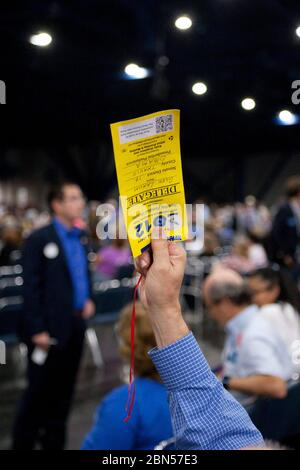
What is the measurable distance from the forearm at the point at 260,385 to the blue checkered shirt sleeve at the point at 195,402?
107cm

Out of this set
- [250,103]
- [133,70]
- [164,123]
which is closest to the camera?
[164,123]

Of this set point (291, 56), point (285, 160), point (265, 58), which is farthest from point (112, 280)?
point (285, 160)

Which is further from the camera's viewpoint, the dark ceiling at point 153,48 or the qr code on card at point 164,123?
the dark ceiling at point 153,48

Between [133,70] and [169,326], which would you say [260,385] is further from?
[133,70]

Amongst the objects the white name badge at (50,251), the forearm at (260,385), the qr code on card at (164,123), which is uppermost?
the qr code on card at (164,123)

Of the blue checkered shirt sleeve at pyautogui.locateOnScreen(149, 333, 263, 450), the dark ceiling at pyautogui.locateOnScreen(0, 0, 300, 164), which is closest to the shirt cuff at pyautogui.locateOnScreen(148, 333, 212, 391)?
the blue checkered shirt sleeve at pyautogui.locateOnScreen(149, 333, 263, 450)

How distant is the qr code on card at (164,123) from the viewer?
0.74 m

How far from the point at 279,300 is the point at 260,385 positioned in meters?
0.73

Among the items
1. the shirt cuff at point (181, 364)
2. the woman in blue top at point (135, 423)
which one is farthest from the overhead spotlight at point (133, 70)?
the shirt cuff at point (181, 364)

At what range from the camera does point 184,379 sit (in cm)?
75

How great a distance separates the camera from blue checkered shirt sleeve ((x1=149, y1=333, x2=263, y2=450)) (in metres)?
0.75

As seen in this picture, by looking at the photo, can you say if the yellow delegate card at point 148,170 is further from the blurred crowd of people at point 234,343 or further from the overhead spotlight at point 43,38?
the overhead spotlight at point 43,38

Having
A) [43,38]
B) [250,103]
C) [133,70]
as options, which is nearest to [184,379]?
[250,103]

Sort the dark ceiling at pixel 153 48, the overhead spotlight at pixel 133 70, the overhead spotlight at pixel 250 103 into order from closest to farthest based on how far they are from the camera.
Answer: the overhead spotlight at pixel 250 103 < the overhead spotlight at pixel 133 70 < the dark ceiling at pixel 153 48
